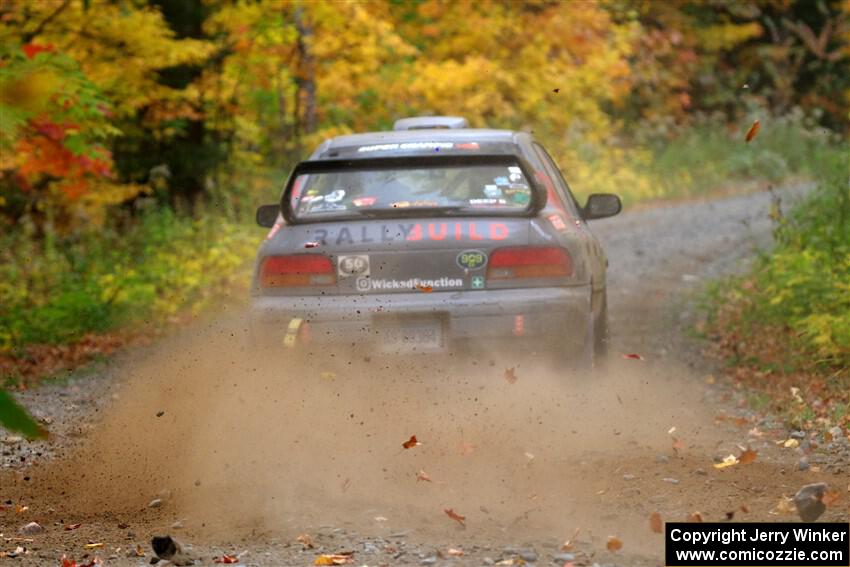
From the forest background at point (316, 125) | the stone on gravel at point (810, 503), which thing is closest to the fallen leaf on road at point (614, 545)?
the stone on gravel at point (810, 503)

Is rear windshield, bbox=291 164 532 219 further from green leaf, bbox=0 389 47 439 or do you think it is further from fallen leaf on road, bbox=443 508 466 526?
green leaf, bbox=0 389 47 439

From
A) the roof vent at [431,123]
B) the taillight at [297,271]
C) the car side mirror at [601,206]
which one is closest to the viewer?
the taillight at [297,271]

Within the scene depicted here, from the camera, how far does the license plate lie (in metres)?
7.10

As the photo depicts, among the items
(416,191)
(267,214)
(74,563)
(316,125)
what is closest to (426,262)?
(416,191)

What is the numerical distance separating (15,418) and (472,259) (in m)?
5.31

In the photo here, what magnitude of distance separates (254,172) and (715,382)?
1120 cm

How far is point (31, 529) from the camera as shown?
19.5ft

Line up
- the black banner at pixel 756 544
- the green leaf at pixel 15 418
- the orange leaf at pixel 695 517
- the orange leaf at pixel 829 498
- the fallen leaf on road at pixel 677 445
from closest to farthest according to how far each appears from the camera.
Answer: the green leaf at pixel 15 418
the black banner at pixel 756 544
the orange leaf at pixel 695 517
the orange leaf at pixel 829 498
the fallen leaf on road at pixel 677 445

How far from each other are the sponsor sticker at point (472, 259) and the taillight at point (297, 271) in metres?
0.69

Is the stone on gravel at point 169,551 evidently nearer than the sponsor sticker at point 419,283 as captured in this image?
Yes

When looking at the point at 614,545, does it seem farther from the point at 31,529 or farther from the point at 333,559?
the point at 31,529

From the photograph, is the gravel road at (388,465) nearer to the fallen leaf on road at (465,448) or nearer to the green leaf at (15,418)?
the fallen leaf on road at (465,448)

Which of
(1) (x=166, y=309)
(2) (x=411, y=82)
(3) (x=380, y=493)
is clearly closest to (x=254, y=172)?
(2) (x=411, y=82)

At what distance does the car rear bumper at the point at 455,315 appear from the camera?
7.11m
